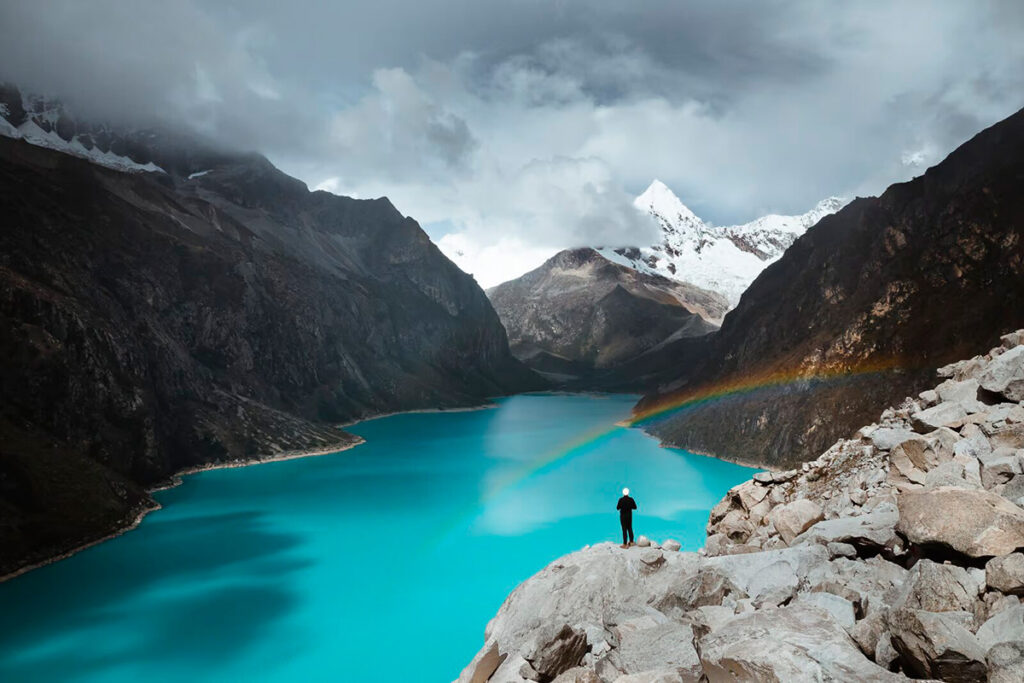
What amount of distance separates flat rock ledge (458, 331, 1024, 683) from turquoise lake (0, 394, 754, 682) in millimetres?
18824

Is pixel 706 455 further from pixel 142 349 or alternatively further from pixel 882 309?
pixel 142 349

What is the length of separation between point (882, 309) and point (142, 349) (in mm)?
96730

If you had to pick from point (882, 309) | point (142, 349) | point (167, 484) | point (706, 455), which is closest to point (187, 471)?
point (167, 484)

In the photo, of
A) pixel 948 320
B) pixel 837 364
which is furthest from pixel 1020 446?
pixel 837 364

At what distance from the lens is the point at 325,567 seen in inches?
1831

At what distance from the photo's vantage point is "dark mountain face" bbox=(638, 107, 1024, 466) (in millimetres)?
67188

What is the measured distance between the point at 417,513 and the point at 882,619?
188 feet

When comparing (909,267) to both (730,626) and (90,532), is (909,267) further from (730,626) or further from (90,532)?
(90,532)

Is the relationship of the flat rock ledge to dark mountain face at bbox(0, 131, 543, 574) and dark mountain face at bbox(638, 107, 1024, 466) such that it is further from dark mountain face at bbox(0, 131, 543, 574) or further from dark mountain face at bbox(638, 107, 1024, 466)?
dark mountain face at bbox(638, 107, 1024, 466)

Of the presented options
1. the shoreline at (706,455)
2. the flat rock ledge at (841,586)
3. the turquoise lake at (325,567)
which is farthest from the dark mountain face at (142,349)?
the shoreline at (706,455)

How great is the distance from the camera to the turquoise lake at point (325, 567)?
1257 inches

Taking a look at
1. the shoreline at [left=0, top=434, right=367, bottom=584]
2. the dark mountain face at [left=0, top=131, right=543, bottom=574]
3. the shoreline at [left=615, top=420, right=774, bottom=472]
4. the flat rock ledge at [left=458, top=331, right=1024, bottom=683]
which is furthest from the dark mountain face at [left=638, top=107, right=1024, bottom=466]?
the dark mountain face at [left=0, top=131, right=543, bottom=574]

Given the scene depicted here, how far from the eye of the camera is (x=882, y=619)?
32.0 ft

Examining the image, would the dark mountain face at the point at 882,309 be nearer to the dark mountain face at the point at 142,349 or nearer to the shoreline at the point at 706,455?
the shoreline at the point at 706,455
